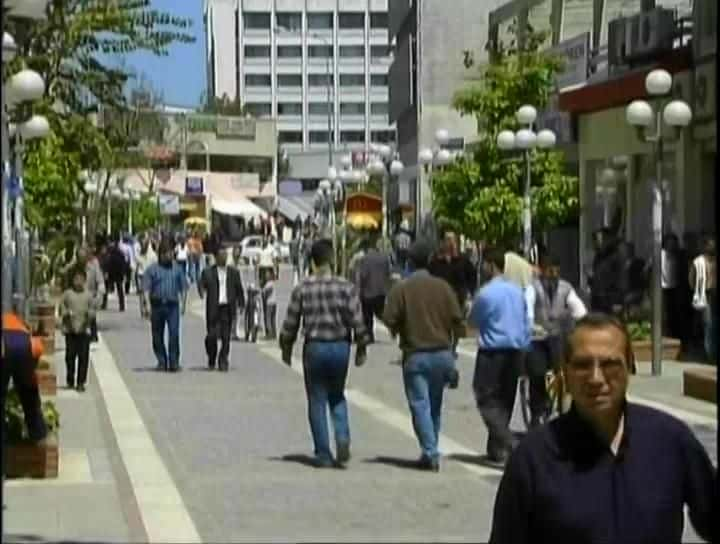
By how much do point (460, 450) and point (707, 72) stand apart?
600 inches

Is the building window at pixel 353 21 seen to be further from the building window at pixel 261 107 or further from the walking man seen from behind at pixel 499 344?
the walking man seen from behind at pixel 499 344

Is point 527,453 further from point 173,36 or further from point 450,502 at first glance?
point 173,36

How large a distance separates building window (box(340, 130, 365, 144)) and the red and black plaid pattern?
14000cm

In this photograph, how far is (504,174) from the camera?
3853cm

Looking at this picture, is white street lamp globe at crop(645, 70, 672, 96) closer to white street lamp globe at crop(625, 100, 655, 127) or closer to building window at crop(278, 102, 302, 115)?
white street lamp globe at crop(625, 100, 655, 127)

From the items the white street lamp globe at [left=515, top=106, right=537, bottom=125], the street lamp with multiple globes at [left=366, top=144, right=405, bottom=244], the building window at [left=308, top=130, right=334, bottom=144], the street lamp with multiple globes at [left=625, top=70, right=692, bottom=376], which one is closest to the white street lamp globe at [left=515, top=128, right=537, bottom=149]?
the white street lamp globe at [left=515, top=106, right=537, bottom=125]

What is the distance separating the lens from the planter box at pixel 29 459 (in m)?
14.7

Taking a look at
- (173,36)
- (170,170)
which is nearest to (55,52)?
(173,36)

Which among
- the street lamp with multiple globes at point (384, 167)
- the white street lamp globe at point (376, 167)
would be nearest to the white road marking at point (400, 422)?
the street lamp with multiple globes at point (384, 167)

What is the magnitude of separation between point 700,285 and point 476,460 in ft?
39.6

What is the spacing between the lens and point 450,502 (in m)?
13.9

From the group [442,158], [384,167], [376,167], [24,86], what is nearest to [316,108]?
[376,167]

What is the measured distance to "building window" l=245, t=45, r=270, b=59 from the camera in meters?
156

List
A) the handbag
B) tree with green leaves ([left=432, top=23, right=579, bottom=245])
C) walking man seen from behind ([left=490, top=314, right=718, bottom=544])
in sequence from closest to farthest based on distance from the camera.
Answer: walking man seen from behind ([left=490, top=314, right=718, bottom=544])
the handbag
tree with green leaves ([left=432, top=23, right=579, bottom=245])
